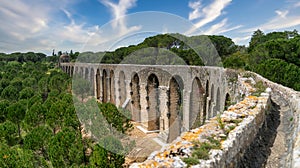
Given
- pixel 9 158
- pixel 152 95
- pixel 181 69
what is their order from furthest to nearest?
pixel 152 95, pixel 181 69, pixel 9 158

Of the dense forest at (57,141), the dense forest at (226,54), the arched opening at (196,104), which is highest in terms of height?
the dense forest at (226,54)

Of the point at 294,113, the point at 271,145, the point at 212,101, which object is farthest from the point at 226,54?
the point at 271,145

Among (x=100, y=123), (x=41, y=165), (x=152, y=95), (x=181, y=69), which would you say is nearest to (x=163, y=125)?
(x=152, y=95)

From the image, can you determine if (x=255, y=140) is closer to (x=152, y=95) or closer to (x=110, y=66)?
(x=152, y=95)

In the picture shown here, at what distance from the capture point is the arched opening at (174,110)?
15.3m

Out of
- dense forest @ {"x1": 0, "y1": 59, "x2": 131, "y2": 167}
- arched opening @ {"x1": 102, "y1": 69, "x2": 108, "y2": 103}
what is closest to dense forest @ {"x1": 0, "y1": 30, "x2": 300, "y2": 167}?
dense forest @ {"x1": 0, "y1": 59, "x2": 131, "y2": 167}

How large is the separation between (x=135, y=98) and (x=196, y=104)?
712 centimetres

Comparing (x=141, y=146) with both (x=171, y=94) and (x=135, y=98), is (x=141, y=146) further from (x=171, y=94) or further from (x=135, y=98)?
(x=135, y=98)

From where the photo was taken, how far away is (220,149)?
2.97m

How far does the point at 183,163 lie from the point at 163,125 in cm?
1379

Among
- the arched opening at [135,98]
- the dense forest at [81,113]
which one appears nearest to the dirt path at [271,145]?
Result: the dense forest at [81,113]

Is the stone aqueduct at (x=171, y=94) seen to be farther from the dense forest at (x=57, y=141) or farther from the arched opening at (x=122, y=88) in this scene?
the dense forest at (x=57, y=141)

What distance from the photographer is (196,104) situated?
44.8ft

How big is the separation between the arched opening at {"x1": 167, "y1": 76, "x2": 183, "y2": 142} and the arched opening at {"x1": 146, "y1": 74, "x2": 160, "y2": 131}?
2.15 meters
